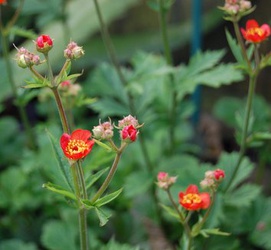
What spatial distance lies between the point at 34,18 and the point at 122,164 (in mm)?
1227

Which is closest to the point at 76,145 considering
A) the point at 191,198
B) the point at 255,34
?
the point at 191,198

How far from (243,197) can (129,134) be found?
0.64 metres

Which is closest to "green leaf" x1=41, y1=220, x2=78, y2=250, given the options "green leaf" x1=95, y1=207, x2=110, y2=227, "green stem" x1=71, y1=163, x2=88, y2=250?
"green stem" x1=71, y1=163, x2=88, y2=250

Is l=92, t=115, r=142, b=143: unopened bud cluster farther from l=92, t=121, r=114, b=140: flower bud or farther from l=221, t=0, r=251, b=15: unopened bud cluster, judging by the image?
l=221, t=0, r=251, b=15: unopened bud cluster

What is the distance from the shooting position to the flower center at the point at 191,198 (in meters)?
1.02

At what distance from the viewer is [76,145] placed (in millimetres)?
900

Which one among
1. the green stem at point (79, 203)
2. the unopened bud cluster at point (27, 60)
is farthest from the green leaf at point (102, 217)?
the unopened bud cluster at point (27, 60)

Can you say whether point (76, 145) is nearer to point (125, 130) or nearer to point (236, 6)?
point (125, 130)

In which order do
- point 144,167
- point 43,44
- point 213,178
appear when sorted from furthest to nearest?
1. point 144,167
2. point 213,178
3. point 43,44

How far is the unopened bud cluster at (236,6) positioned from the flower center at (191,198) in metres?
0.36

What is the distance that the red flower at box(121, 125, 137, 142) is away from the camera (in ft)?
2.89

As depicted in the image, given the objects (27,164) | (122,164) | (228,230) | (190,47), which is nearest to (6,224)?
(27,164)

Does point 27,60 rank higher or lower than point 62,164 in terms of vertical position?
higher

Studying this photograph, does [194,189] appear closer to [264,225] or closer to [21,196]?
[264,225]
